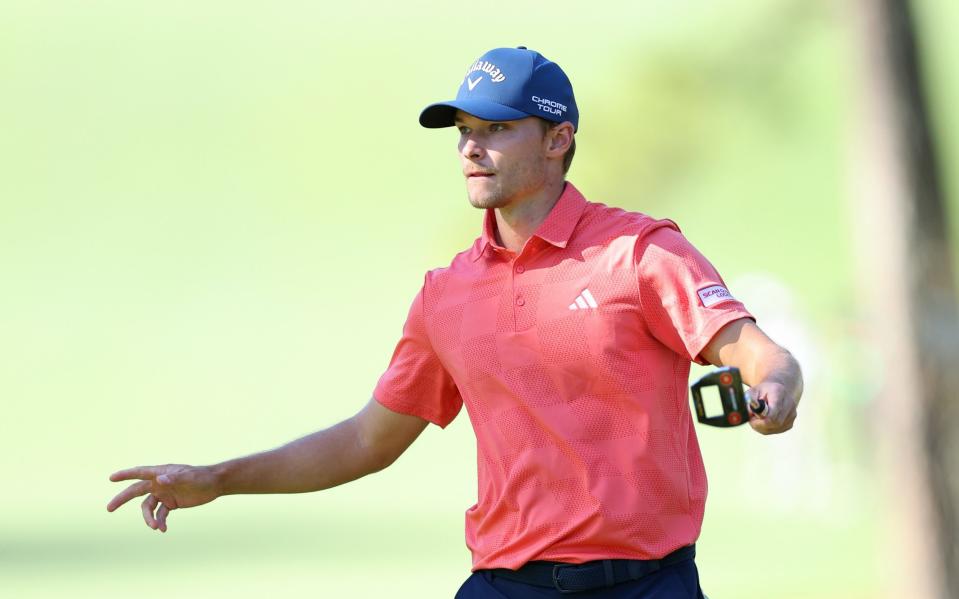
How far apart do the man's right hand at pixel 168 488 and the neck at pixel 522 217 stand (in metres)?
1.08

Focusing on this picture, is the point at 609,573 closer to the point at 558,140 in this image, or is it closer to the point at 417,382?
the point at 417,382

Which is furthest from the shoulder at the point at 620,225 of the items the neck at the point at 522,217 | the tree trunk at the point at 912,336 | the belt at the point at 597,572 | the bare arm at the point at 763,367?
the tree trunk at the point at 912,336

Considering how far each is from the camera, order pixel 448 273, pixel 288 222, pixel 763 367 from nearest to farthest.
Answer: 1. pixel 763 367
2. pixel 448 273
3. pixel 288 222

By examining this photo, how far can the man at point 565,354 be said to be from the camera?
13.1 feet

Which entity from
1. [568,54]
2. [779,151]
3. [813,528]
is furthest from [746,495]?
[568,54]

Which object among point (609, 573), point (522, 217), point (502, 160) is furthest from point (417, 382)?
point (609, 573)

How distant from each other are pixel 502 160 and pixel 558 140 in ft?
0.70

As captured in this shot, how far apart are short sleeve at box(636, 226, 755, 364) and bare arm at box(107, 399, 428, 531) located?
98 cm

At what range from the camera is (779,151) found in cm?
1661

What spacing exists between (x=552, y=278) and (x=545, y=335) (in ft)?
0.54

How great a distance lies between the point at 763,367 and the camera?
3.74m

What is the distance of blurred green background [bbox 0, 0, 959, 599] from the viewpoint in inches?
589

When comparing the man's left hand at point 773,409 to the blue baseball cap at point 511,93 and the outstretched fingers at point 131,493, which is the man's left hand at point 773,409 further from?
the outstretched fingers at point 131,493

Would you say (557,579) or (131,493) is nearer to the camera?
(557,579)
